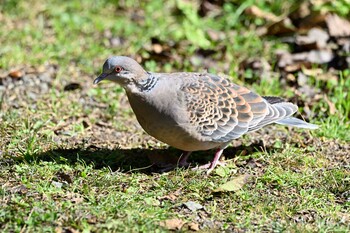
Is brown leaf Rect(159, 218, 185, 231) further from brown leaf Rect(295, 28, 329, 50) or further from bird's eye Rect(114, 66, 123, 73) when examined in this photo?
brown leaf Rect(295, 28, 329, 50)

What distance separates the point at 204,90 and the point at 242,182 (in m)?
0.85

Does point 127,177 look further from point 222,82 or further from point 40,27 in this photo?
point 40,27

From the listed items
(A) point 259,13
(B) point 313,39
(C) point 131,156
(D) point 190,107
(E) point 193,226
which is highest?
(A) point 259,13

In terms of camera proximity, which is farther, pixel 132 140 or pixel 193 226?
pixel 132 140

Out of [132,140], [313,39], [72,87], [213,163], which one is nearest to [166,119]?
[213,163]

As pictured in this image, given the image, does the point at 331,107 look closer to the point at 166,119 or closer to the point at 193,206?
the point at 166,119

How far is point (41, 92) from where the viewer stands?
664 centimetres

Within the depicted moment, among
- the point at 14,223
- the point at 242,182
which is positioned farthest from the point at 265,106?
the point at 14,223

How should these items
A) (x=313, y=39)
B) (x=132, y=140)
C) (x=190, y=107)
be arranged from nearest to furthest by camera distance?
(x=190, y=107), (x=132, y=140), (x=313, y=39)

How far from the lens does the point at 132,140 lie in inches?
234

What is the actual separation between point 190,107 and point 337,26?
3.22 m

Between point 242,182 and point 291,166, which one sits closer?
point 242,182

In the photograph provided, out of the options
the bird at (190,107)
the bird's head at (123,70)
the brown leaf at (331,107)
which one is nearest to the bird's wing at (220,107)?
the bird at (190,107)

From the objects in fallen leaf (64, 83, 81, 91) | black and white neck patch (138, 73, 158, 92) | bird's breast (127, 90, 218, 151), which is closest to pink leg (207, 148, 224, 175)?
bird's breast (127, 90, 218, 151)
